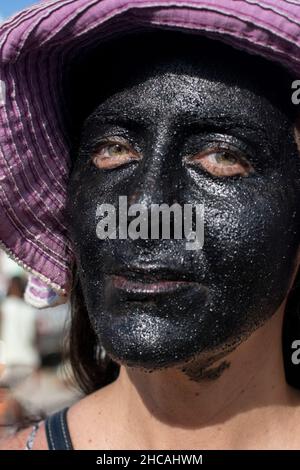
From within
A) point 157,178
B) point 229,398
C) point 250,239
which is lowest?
point 229,398

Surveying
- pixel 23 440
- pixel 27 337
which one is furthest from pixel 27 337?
pixel 23 440

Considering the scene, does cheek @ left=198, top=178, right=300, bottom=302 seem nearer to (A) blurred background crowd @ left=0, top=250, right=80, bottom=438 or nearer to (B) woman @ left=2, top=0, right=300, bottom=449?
(B) woman @ left=2, top=0, right=300, bottom=449

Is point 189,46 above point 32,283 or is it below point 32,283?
above

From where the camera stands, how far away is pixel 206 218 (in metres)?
1.42

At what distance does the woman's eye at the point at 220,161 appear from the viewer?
4.83 feet

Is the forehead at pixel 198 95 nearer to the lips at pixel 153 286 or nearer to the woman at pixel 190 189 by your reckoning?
the woman at pixel 190 189

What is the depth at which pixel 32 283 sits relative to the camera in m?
2.05

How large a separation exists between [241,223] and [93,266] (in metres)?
0.35

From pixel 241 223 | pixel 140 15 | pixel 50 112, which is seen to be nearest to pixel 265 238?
pixel 241 223

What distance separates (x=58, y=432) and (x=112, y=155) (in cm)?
Result: 81

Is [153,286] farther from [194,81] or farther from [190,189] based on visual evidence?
[194,81]

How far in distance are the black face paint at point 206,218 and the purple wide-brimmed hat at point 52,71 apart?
12 cm

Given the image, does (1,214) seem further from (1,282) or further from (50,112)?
(1,282)

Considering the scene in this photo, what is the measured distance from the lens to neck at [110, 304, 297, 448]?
1.69 m
